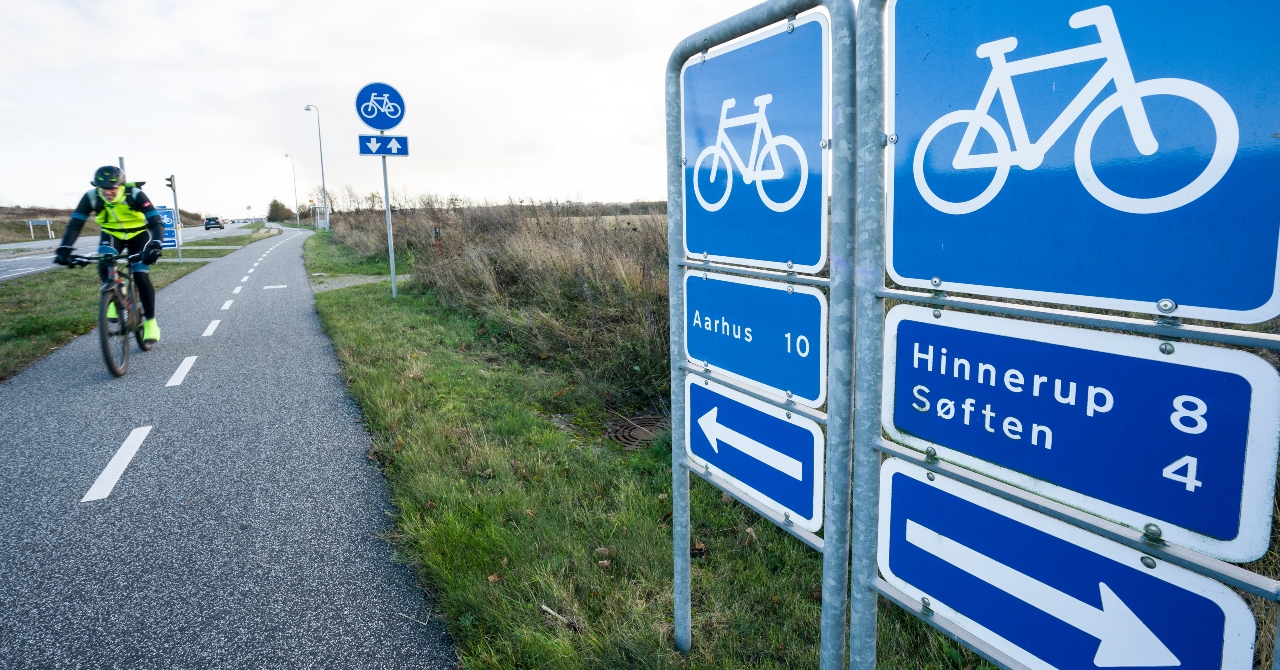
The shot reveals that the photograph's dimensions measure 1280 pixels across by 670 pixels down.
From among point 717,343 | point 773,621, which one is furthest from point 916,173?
point 773,621

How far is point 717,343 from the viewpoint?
2260mm

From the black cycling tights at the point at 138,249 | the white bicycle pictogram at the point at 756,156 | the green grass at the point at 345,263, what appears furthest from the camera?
the green grass at the point at 345,263

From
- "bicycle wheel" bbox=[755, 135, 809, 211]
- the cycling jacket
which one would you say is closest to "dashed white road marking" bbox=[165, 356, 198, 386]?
the cycling jacket

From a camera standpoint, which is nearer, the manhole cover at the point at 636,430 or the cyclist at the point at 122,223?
the manhole cover at the point at 636,430

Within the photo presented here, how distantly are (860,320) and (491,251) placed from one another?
34.3ft

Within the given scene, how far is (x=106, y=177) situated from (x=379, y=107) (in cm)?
434

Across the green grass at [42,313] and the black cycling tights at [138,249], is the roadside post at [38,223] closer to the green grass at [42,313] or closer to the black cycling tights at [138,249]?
the green grass at [42,313]

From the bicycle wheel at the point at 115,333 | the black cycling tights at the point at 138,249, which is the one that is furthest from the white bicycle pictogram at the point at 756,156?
the black cycling tights at the point at 138,249

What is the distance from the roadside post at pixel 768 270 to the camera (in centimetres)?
169

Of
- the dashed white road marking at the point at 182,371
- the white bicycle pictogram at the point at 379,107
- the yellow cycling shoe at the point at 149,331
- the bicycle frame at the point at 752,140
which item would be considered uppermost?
the white bicycle pictogram at the point at 379,107

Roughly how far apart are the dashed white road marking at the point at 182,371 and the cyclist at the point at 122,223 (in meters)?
0.69

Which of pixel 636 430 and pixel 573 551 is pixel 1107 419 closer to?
pixel 573 551

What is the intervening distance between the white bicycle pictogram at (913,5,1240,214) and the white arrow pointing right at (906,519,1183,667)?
0.71 meters

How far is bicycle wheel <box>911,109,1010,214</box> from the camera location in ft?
4.13
